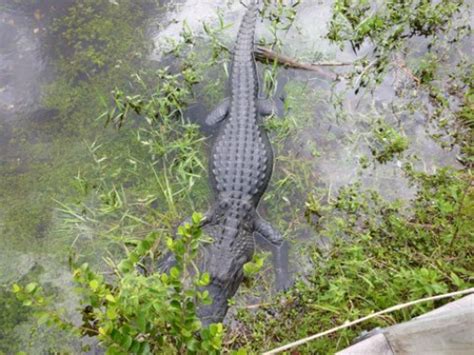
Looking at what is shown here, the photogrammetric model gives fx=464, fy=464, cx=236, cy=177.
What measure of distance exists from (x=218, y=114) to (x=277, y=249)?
135 cm

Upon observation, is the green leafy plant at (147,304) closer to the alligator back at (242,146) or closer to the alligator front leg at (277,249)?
the alligator front leg at (277,249)

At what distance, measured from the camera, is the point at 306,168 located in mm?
4070

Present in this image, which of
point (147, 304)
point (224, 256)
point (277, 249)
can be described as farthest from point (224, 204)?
point (147, 304)

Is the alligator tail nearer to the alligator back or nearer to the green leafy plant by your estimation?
the alligator back

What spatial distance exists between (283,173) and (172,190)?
98 cm

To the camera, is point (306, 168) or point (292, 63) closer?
point (306, 168)

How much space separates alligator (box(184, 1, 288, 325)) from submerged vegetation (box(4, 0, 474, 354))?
14 centimetres

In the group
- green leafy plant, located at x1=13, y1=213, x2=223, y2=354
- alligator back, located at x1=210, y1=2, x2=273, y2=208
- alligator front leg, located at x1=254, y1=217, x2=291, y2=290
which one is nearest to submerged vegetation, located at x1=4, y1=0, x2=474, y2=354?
alligator front leg, located at x1=254, y1=217, x2=291, y2=290

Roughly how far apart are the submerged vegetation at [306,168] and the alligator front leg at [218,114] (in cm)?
17

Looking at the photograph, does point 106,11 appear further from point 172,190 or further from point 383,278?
point 383,278

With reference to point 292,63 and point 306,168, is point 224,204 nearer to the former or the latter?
point 306,168

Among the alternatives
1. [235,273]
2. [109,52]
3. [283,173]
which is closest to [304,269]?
[235,273]

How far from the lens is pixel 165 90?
423 cm

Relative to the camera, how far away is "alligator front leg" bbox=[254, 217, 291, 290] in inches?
143
